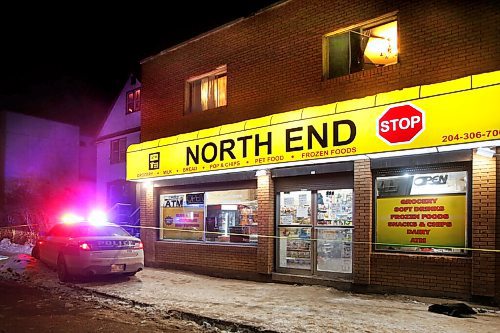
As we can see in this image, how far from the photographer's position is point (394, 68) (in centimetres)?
985

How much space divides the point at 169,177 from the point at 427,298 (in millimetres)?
7962

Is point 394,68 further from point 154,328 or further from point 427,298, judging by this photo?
point 154,328

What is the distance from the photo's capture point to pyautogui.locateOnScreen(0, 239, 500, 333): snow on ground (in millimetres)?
7219

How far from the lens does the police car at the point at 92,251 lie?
36.7 feet

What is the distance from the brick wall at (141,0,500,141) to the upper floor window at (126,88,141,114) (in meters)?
10.2

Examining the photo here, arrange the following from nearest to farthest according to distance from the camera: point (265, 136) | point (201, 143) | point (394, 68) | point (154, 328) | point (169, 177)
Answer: point (154, 328)
point (394, 68)
point (265, 136)
point (201, 143)
point (169, 177)

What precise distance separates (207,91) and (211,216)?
370 cm

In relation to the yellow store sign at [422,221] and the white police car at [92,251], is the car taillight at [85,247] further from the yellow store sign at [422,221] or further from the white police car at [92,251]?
the yellow store sign at [422,221]

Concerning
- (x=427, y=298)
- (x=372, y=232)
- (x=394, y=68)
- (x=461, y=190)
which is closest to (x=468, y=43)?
(x=394, y=68)

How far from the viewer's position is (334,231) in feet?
35.7

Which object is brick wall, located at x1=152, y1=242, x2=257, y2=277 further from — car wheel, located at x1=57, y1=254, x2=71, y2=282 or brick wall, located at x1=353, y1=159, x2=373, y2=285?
car wheel, located at x1=57, y1=254, x2=71, y2=282

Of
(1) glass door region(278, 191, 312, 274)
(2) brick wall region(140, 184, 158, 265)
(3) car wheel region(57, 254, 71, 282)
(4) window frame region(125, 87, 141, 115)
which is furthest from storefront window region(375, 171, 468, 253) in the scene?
(4) window frame region(125, 87, 141, 115)

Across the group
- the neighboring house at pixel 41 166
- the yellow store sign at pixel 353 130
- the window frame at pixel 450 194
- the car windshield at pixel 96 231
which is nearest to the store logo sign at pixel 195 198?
the yellow store sign at pixel 353 130

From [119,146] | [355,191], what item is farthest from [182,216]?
[119,146]
